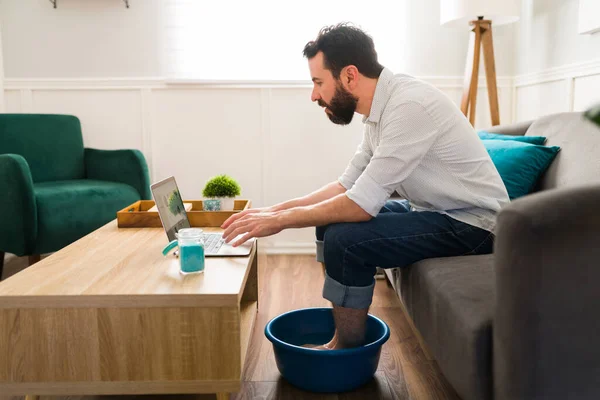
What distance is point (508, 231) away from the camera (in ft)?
3.15

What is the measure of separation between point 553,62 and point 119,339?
96.9 inches

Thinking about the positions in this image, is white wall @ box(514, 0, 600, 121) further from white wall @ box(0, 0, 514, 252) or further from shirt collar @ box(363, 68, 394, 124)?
shirt collar @ box(363, 68, 394, 124)

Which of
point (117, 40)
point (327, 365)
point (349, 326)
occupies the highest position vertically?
point (117, 40)

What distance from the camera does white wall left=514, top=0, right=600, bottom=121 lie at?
2426mm

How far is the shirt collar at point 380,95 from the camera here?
1.72 meters

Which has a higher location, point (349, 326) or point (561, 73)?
point (561, 73)

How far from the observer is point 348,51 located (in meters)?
1.76

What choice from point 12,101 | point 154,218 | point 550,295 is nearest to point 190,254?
point 154,218

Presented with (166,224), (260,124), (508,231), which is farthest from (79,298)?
(260,124)

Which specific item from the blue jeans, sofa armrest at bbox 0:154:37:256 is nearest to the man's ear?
the blue jeans

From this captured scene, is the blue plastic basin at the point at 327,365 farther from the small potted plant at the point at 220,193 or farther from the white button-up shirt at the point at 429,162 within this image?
the small potted plant at the point at 220,193

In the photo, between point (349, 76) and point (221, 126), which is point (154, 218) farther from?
point (221, 126)

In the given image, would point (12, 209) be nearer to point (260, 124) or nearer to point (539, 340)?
point (260, 124)

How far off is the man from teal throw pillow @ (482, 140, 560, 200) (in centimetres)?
22
